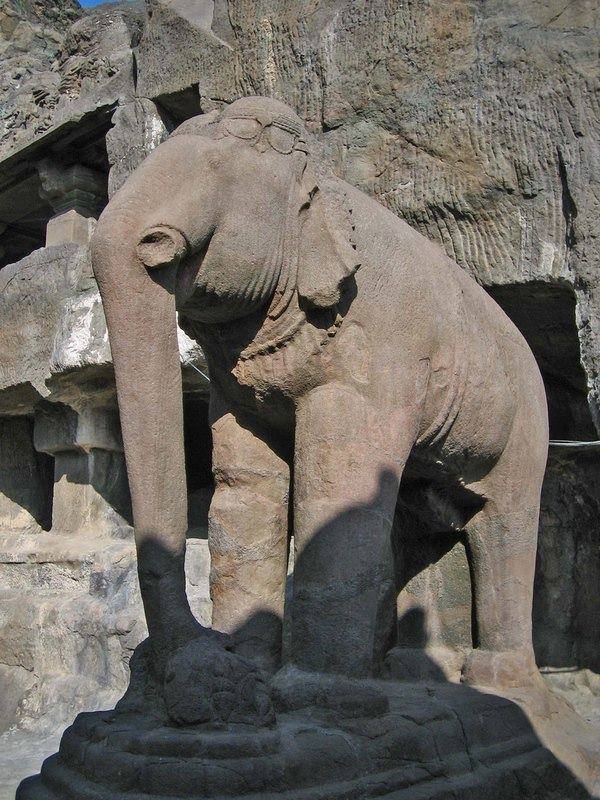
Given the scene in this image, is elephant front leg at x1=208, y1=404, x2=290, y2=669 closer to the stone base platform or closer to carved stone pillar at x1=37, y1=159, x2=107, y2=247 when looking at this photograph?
the stone base platform

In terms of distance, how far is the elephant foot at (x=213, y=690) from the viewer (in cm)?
212

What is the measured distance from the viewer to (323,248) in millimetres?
2559

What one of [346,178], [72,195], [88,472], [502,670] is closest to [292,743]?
[502,670]

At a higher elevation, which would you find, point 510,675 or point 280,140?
point 280,140

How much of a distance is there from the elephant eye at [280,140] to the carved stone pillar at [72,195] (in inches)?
126

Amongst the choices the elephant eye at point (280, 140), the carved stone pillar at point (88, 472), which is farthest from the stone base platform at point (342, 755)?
the carved stone pillar at point (88, 472)

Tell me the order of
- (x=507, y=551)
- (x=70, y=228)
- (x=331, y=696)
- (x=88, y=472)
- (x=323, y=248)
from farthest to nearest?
(x=70, y=228), (x=88, y=472), (x=507, y=551), (x=323, y=248), (x=331, y=696)

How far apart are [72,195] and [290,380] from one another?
11.7ft

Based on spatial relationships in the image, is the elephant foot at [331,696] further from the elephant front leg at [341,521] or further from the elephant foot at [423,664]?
the elephant foot at [423,664]

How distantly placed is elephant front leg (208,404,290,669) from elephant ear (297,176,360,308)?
0.53 m

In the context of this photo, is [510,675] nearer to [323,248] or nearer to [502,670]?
[502,670]

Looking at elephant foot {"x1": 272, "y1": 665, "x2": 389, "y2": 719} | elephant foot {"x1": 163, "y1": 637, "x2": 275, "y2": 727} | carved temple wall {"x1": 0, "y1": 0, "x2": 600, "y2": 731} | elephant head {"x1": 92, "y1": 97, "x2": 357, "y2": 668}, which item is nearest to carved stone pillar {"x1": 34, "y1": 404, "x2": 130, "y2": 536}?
carved temple wall {"x1": 0, "y1": 0, "x2": 600, "y2": 731}

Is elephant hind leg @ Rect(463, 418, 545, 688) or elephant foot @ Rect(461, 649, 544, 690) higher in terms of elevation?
elephant hind leg @ Rect(463, 418, 545, 688)

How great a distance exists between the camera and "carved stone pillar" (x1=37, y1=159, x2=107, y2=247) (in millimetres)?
5660
